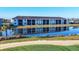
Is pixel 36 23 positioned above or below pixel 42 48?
above

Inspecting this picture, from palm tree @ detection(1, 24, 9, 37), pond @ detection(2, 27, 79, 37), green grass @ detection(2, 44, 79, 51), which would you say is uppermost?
palm tree @ detection(1, 24, 9, 37)

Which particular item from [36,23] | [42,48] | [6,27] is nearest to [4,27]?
[6,27]

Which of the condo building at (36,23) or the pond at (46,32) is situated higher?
the condo building at (36,23)

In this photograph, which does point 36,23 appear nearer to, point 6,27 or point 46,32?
point 46,32

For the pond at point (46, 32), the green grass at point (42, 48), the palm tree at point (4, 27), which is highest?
the palm tree at point (4, 27)

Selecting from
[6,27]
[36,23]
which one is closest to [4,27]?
[6,27]

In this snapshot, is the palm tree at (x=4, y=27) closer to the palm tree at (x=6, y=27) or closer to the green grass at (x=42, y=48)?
the palm tree at (x=6, y=27)

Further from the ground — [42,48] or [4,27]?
[4,27]

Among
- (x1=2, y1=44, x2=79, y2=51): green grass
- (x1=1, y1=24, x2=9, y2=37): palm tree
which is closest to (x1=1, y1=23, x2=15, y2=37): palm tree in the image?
(x1=1, y1=24, x2=9, y2=37): palm tree

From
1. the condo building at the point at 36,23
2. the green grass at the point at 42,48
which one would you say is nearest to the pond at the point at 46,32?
the condo building at the point at 36,23

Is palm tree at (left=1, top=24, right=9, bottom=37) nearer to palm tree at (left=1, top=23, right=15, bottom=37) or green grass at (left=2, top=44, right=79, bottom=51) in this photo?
palm tree at (left=1, top=23, right=15, bottom=37)

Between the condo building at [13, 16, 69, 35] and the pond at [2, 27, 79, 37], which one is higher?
the condo building at [13, 16, 69, 35]

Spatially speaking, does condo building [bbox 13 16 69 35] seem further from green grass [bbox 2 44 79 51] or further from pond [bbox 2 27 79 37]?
green grass [bbox 2 44 79 51]
